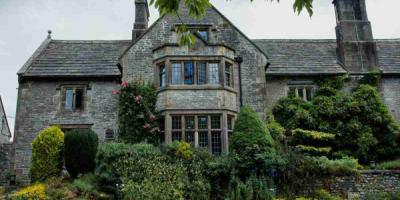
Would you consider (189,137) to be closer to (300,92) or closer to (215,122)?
(215,122)

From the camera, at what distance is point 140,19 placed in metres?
23.2

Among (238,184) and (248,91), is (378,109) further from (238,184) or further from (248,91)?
(238,184)

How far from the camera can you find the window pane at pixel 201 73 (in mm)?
17641

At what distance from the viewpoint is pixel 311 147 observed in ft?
57.8

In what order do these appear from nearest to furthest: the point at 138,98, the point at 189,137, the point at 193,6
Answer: the point at 193,6 → the point at 189,137 → the point at 138,98

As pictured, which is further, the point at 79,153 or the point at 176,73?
the point at 176,73

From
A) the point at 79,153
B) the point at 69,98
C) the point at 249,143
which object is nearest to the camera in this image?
the point at 249,143

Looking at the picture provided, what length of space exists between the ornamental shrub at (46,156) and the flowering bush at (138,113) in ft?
9.34

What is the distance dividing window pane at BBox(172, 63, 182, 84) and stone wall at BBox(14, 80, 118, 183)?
14.9ft

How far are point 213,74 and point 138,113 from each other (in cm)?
395

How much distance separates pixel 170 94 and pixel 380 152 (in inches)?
411

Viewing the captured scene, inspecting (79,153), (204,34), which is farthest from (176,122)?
(204,34)

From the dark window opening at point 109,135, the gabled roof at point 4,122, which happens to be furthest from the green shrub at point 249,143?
the gabled roof at point 4,122

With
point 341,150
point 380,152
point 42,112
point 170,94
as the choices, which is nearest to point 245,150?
point 170,94
